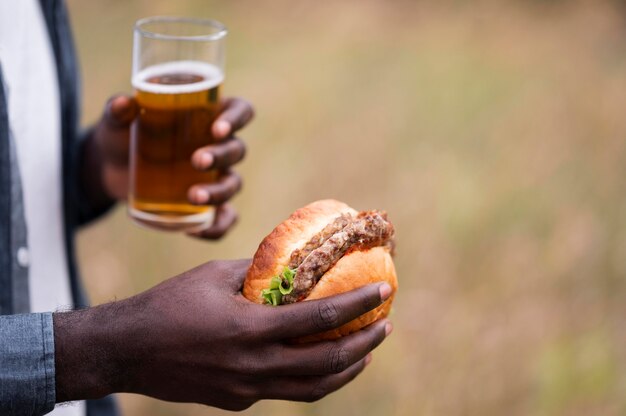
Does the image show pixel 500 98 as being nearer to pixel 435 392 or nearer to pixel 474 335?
pixel 474 335

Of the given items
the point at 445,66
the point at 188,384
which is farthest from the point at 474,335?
the point at 445,66

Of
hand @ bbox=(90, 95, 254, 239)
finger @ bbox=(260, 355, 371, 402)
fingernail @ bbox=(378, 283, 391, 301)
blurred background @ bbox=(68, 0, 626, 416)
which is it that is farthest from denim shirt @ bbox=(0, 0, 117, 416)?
blurred background @ bbox=(68, 0, 626, 416)

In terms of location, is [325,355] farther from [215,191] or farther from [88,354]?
[215,191]

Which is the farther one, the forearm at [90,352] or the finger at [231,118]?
the finger at [231,118]

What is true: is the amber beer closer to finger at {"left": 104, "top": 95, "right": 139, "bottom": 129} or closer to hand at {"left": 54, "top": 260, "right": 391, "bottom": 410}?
finger at {"left": 104, "top": 95, "right": 139, "bottom": 129}

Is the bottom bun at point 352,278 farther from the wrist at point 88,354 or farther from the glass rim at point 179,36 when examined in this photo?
the glass rim at point 179,36

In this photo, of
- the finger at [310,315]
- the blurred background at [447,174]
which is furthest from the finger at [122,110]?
the blurred background at [447,174]
